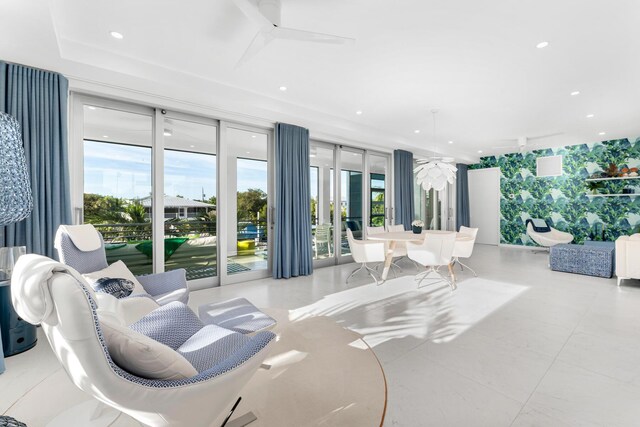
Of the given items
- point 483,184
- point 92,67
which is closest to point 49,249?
point 92,67

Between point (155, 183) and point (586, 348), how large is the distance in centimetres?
467

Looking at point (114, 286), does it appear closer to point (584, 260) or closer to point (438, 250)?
point (438, 250)

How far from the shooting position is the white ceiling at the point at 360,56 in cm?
241

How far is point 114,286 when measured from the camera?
86.4 inches

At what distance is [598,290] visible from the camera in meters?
A: 4.14

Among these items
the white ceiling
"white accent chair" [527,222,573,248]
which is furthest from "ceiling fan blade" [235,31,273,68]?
"white accent chair" [527,222,573,248]

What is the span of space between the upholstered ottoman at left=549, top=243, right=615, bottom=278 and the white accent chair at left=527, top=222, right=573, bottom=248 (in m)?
2.03

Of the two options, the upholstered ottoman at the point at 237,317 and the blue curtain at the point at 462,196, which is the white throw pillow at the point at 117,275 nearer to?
the upholstered ottoman at the point at 237,317

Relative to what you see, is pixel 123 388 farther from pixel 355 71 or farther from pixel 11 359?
pixel 355 71

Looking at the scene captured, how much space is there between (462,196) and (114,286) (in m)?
9.12

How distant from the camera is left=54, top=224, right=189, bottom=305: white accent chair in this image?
7.84ft

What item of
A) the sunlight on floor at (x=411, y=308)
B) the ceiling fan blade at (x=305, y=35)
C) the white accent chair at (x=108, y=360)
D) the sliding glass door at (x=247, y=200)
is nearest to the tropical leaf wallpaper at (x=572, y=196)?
the sunlight on floor at (x=411, y=308)

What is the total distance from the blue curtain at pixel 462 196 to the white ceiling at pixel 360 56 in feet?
13.3

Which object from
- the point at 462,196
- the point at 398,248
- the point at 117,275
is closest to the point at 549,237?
the point at 462,196
